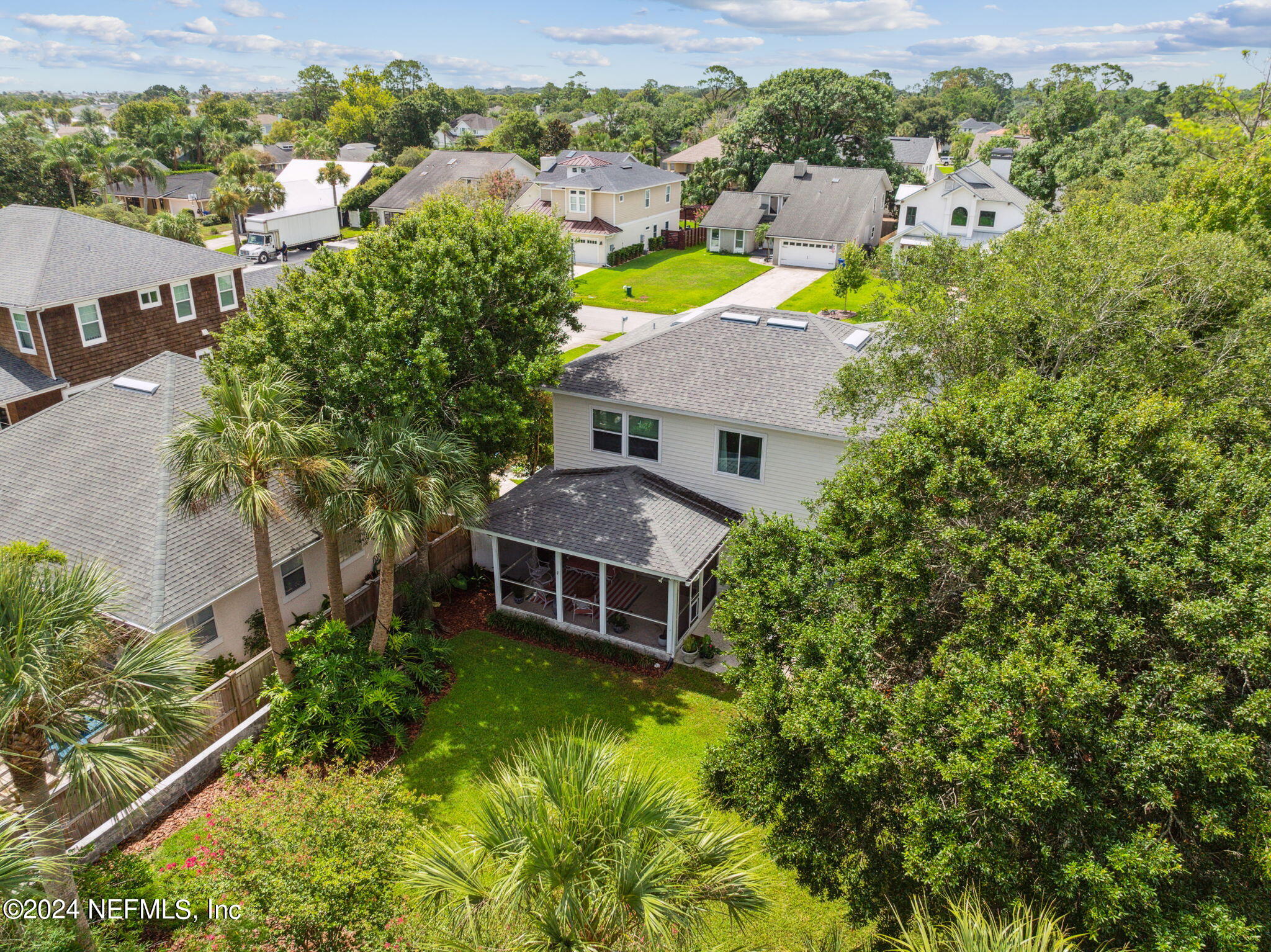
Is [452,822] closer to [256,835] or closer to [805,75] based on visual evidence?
[256,835]

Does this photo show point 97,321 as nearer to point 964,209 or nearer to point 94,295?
point 94,295

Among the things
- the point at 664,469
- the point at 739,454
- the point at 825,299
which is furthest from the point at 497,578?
the point at 825,299

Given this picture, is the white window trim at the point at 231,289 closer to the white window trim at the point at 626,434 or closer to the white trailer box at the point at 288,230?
the white window trim at the point at 626,434

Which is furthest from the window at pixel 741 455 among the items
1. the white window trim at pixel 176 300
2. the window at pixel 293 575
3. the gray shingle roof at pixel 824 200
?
the gray shingle roof at pixel 824 200

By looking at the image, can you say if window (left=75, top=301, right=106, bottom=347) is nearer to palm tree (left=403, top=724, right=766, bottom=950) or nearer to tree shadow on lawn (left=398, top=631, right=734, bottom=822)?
tree shadow on lawn (left=398, top=631, right=734, bottom=822)

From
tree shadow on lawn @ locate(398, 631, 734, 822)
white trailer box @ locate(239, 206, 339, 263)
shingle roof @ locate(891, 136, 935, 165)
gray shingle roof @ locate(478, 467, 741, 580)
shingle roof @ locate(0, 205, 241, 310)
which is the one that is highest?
shingle roof @ locate(891, 136, 935, 165)

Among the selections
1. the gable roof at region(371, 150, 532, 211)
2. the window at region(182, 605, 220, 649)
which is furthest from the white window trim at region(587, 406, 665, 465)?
the gable roof at region(371, 150, 532, 211)

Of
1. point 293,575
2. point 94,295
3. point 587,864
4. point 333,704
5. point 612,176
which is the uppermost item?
point 612,176
